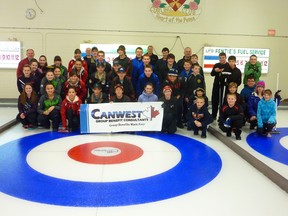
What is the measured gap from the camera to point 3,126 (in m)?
5.79

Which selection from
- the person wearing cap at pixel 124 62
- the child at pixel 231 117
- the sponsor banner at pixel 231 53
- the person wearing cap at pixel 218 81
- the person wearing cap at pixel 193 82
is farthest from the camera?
the sponsor banner at pixel 231 53

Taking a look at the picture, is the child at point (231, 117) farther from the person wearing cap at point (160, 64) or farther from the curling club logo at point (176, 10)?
the curling club logo at point (176, 10)

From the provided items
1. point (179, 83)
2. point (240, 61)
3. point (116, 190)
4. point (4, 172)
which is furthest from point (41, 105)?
point (240, 61)

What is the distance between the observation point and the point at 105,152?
442cm

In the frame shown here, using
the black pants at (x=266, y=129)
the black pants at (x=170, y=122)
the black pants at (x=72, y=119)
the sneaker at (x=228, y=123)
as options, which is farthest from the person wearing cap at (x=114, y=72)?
the black pants at (x=266, y=129)

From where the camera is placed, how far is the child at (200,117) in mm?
5441

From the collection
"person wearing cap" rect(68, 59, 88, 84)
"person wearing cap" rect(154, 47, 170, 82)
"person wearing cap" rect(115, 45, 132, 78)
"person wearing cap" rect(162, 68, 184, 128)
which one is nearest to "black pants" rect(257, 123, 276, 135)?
"person wearing cap" rect(162, 68, 184, 128)

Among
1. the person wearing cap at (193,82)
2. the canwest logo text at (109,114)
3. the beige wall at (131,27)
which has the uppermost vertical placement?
the beige wall at (131,27)

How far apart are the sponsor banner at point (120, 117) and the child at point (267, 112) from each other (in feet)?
6.21

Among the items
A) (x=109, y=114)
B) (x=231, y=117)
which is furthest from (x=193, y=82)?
(x=109, y=114)

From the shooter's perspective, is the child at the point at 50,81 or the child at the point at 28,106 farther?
the child at the point at 50,81

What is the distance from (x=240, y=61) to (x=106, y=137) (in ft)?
Result: 21.0

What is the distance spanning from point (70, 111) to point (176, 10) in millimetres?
5704

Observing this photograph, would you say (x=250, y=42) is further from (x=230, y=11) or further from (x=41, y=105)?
(x=41, y=105)
